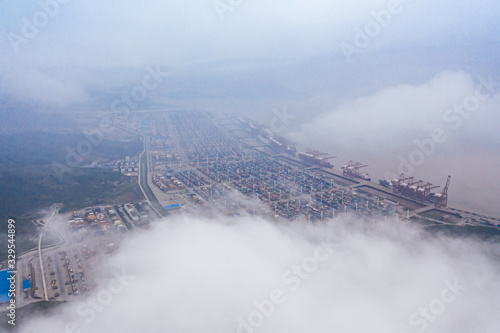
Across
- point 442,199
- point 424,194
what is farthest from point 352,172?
point 442,199

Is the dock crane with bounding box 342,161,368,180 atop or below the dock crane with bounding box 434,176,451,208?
below

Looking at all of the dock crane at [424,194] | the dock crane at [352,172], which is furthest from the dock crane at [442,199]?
the dock crane at [352,172]

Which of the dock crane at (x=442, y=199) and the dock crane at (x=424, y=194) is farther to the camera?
the dock crane at (x=424, y=194)

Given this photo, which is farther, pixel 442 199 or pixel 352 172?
pixel 352 172

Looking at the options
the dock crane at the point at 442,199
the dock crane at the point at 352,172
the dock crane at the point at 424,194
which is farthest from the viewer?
the dock crane at the point at 352,172

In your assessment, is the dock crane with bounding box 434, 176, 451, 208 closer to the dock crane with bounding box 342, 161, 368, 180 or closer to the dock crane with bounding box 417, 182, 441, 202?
the dock crane with bounding box 417, 182, 441, 202

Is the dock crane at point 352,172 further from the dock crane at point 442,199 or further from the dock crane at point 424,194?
the dock crane at point 442,199

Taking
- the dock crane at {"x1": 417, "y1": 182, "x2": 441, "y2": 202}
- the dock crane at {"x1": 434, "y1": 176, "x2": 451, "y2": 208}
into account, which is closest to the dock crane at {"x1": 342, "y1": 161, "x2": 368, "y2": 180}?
the dock crane at {"x1": 417, "y1": 182, "x2": 441, "y2": 202}

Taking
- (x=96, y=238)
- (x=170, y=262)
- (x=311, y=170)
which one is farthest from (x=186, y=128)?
(x=170, y=262)

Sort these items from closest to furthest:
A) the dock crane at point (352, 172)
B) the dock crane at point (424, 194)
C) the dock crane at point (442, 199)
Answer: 1. the dock crane at point (442, 199)
2. the dock crane at point (424, 194)
3. the dock crane at point (352, 172)

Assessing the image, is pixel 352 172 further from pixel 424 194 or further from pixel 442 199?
pixel 442 199

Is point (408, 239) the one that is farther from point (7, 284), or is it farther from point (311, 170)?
point (7, 284)
